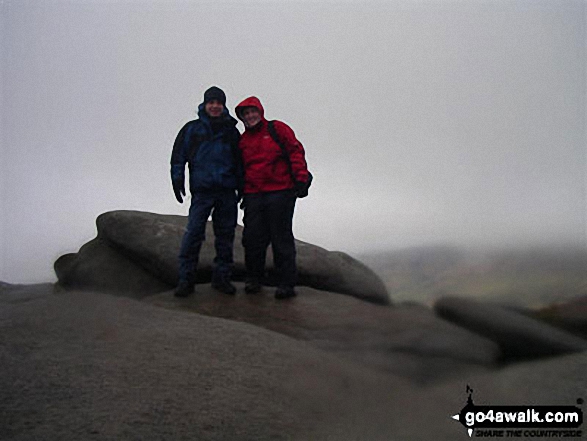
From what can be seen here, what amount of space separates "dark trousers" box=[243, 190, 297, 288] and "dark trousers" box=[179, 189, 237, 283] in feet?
0.56

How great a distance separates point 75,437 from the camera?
277 centimetres

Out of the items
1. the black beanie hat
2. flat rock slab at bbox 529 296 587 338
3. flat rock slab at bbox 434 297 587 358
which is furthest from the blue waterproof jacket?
flat rock slab at bbox 529 296 587 338

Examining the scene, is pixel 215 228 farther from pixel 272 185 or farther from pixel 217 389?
pixel 217 389

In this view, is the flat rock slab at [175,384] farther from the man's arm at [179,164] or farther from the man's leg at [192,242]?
the man's arm at [179,164]

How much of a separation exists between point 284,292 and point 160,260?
4.86 ft

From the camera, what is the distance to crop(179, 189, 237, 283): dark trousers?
206 inches

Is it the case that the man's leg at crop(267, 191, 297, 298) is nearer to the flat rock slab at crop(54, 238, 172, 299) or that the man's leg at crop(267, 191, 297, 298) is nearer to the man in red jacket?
the man in red jacket

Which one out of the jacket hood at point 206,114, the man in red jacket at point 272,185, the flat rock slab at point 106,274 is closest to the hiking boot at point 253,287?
the man in red jacket at point 272,185

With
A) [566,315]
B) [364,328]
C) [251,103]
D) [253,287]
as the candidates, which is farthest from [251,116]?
[566,315]

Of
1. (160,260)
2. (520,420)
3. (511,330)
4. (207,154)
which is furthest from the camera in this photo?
(160,260)

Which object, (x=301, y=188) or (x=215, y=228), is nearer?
(x=301, y=188)

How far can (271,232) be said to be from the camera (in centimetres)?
523

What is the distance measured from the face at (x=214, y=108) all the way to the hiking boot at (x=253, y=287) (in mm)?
1598

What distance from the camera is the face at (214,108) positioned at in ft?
17.2
